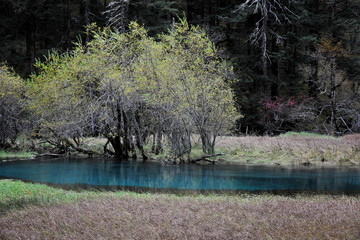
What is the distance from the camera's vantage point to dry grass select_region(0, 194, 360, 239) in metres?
6.54

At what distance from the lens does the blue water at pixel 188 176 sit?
15367 millimetres

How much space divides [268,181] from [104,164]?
10723 millimetres

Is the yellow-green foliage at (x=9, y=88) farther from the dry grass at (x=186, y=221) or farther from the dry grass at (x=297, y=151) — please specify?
the dry grass at (x=186, y=221)

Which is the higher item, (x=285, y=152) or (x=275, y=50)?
(x=275, y=50)

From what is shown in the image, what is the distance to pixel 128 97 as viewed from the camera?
21016mm

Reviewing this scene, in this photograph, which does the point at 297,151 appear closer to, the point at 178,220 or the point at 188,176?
the point at 188,176

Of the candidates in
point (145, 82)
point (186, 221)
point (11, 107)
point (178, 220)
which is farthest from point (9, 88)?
point (186, 221)

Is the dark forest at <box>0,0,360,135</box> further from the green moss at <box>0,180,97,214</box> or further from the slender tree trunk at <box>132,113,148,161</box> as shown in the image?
the green moss at <box>0,180,97,214</box>

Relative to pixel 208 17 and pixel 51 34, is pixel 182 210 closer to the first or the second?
pixel 208 17

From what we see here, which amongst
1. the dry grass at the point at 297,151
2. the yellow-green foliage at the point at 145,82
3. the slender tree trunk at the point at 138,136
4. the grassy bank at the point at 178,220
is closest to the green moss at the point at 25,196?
the grassy bank at the point at 178,220

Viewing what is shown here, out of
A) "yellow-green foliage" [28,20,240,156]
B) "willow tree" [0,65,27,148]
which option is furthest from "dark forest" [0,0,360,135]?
"yellow-green foliage" [28,20,240,156]

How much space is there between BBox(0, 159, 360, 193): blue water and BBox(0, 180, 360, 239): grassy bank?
5.64 metres

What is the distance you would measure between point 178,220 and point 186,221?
6.9 inches

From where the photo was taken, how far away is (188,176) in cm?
1773
